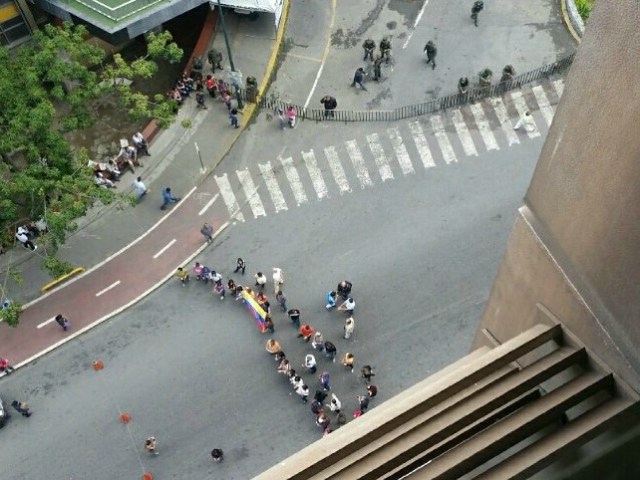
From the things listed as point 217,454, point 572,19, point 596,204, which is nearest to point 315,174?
point 217,454

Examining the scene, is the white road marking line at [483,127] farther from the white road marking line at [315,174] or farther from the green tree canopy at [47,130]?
the green tree canopy at [47,130]

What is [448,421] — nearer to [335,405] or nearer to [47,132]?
[335,405]

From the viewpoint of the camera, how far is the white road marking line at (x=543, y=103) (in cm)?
3059

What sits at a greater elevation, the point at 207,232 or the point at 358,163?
the point at 358,163

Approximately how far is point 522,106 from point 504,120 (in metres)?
1.09

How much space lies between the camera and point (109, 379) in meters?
25.4

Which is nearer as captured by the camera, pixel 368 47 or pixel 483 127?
pixel 483 127

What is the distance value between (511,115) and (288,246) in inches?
431

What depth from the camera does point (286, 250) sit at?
27.8 metres

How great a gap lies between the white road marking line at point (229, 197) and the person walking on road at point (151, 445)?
29.7ft

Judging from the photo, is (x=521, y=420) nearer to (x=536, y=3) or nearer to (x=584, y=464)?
(x=584, y=464)

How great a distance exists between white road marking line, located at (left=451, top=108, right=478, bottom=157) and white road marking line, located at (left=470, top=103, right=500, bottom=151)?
0.52 meters

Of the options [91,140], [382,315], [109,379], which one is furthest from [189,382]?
[91,140]

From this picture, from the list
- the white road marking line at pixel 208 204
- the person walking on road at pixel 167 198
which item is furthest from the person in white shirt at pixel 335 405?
the person walking on road at pixel 167 198
